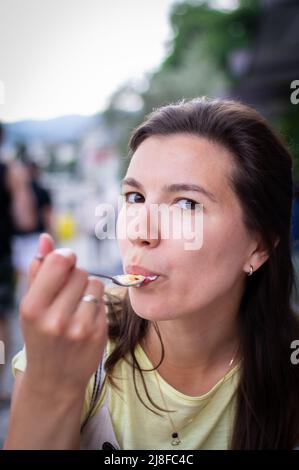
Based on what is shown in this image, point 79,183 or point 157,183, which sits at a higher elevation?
point 79,183

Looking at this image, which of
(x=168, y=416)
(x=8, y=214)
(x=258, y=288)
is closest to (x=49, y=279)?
(x=168, y=416)

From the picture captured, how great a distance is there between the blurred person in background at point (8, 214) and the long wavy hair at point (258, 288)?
5.93ft

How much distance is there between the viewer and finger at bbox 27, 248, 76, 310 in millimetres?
755

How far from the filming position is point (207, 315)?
1458 mm

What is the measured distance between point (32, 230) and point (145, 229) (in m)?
2.58

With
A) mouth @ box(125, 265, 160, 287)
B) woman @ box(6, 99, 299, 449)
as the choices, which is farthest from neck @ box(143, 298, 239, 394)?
mouth @ box(125, 265, 160, 287)

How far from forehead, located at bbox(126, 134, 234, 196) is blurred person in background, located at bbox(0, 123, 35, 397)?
2012 millimetres

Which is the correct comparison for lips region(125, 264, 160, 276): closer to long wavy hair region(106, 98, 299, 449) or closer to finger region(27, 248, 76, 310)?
long wavy hair region(106, 98, 299, 449)

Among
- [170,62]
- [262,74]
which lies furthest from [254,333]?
[170,62]

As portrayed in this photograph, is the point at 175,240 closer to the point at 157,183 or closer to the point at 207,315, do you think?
the point at 157,183

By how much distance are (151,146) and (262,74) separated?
8.57 m

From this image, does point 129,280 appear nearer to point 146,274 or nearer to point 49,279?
point 146,274

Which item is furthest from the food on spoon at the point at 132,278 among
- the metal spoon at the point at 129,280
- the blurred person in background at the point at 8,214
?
the blurred person in background at the point at 8,214

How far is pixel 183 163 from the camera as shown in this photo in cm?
128
